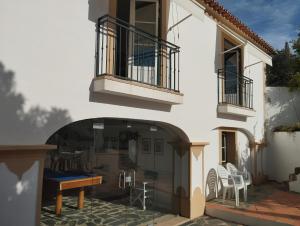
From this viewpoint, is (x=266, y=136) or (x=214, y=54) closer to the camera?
(x=214, y=54)

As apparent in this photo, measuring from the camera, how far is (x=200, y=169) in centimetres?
1201

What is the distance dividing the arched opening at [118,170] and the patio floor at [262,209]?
1734 mm

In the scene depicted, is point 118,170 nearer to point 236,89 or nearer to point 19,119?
point 19,119

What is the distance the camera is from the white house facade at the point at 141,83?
6895mm

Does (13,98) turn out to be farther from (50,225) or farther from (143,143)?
(143,143)

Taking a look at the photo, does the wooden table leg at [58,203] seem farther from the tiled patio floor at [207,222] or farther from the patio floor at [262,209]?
the patio floor at [262,209]

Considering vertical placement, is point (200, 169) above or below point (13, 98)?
below

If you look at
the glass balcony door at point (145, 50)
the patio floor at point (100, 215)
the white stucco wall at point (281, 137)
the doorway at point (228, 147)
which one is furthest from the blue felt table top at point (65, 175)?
the white stucco wall at point (281, 137)

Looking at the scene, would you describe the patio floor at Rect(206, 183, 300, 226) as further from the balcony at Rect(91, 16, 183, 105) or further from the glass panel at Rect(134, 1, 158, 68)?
the glass panel at Rect(134, 1, 158, 68)

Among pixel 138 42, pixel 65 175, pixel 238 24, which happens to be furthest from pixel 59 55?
pixel 238 24

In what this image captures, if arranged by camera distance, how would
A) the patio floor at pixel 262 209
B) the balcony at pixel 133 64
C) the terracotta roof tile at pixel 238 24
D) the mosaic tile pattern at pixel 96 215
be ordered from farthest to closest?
1. the terracotta roof tile at pixel 238 24
2. the patio floor at pixel 262 209
3. the mosaic tile pattern at pixel 96 215
4. the balcony at pixel 133 64

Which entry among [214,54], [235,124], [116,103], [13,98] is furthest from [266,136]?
[13,98]

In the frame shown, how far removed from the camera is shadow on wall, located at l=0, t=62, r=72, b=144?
6152mm

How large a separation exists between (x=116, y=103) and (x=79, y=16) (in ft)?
8.26
